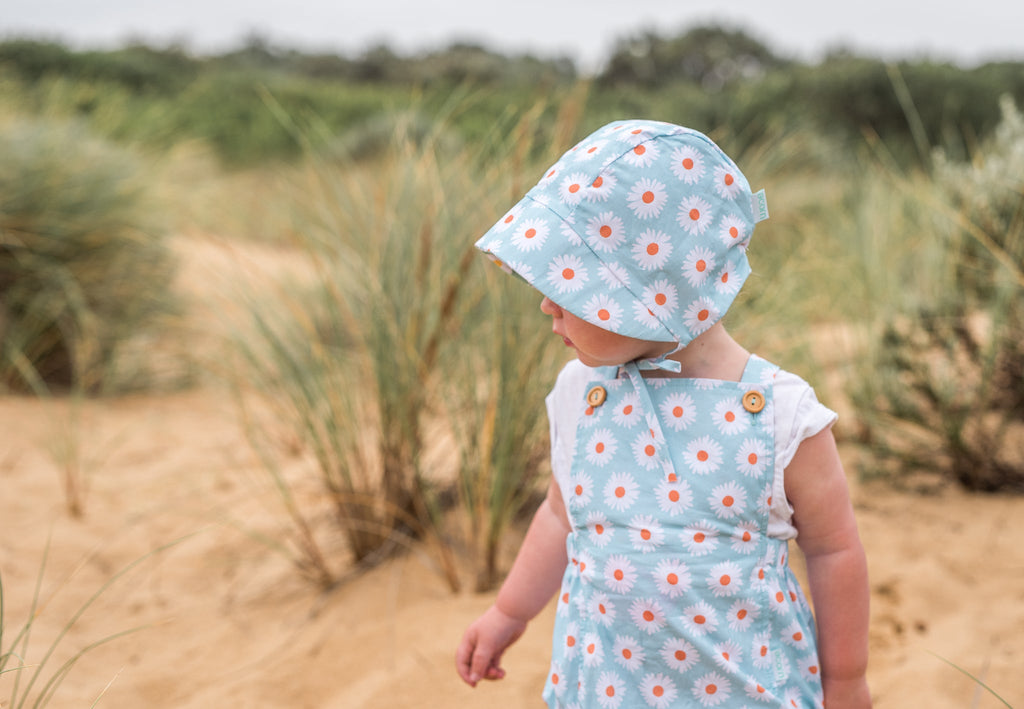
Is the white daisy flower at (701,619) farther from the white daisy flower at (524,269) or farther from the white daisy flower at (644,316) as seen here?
→ the white daisy flower at (524,269)

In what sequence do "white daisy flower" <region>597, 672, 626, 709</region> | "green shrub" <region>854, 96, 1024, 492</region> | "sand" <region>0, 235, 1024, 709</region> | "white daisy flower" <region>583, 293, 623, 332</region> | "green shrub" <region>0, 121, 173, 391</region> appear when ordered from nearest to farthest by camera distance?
"white daisy flower" <region>583, 293, 623, 332</region>, "white daisy flower" <region>597, 672, 626, 709</region>, "sand" <region>0, 235, 1024, 709</region>, "green shrub" <region>854, 96, 1024, 492</region>, "green shrub" <region>0, 121, 173, 391</region>

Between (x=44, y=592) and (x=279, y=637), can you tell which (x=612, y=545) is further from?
(x=44, y=592)

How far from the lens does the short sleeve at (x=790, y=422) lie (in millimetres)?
1196

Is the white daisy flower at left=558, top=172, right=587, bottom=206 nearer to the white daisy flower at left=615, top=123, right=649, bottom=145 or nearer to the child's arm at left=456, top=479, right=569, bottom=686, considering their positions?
the white daisy flower at left=615, top=123, right=649, bottom=145

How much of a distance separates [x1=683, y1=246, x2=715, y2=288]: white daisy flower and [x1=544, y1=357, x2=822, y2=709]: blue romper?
17cm

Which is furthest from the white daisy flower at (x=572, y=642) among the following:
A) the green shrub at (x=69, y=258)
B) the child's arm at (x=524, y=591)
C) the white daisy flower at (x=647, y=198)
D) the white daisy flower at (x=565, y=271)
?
the green shrub at (x=69, y=258)

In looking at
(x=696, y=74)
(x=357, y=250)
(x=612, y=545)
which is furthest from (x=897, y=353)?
(x=696, y=74)

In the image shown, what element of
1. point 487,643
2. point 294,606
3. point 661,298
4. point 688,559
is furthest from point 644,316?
point 294,606

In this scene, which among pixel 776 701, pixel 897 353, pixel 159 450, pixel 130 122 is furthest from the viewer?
pixel 130 122

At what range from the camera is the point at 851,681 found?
1.27 metres

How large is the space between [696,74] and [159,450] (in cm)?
3177

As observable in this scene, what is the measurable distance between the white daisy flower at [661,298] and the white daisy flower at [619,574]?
371 mm

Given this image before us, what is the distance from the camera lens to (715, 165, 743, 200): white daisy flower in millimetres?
1188

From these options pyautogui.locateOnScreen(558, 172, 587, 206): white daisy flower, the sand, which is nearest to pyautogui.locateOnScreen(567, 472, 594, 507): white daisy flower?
pyautogui.locateOnScreen(558, 172, 587, 206): white daisy flower
